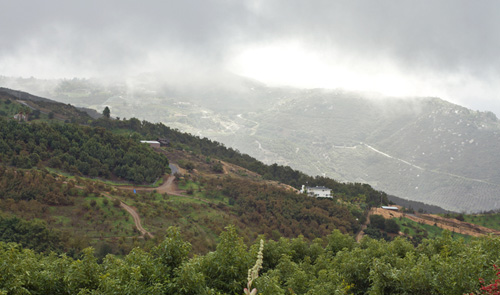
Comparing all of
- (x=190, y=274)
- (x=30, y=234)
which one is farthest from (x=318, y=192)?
(x=190, y=274)

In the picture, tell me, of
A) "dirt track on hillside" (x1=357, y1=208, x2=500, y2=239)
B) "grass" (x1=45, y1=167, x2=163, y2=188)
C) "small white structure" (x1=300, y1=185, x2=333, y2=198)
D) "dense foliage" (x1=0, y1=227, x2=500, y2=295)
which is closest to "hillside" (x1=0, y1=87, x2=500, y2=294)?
"dense foliage" (x1=0, y1=227, x2=500, y2=295)

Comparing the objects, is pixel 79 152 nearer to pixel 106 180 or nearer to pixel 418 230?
pixel 106 180

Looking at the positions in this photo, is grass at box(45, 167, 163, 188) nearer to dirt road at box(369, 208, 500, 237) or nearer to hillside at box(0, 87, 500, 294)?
hillside at box(0, 87, 500, 294)

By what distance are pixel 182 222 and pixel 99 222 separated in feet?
35.6

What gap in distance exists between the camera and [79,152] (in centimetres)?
5822

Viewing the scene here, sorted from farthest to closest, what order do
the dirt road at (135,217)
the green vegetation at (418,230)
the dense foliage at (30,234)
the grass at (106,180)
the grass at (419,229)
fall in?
the grass at (419,229) → the green vegetation at (418,230) → the grass at (106,180) → the dirt road at (135,217) → the dense foliage at (30,234)

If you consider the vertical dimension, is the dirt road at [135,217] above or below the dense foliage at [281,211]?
below

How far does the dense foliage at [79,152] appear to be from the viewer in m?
50.9

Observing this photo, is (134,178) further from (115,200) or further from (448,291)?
(448,291)

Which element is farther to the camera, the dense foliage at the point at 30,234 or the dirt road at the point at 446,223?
the dirt road at the point at 446,223

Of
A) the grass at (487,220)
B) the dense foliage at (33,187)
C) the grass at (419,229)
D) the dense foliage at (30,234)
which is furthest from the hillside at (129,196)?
the grass at (487,220)

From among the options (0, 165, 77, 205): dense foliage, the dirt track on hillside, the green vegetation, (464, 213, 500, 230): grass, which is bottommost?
(0, 165, 77, 205): dense foliage

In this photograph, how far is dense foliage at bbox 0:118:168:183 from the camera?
50.9 meters

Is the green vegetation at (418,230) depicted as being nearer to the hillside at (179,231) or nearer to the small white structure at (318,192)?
the hillside at (179,231)
